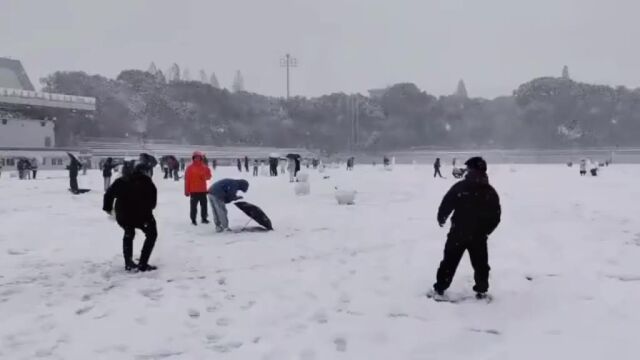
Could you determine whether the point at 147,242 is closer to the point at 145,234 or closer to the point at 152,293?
the point at 145,234

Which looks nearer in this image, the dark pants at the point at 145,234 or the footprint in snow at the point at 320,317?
the footprint in snow at the point at 320,317

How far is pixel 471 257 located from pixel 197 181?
27.2 feet

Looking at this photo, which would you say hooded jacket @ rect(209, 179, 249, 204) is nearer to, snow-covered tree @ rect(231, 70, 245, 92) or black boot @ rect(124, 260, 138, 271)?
black boot @ rect(124, 260, 138, 271)

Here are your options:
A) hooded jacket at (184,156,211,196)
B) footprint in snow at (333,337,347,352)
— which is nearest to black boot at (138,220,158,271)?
footprint in snow at (333,337,347,352)

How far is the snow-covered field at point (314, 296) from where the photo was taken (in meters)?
5.49

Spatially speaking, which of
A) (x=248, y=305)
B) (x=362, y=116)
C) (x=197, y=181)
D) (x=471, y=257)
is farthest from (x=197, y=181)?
(x=362, y=116)

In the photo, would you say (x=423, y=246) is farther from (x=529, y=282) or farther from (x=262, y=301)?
(x=262, y=301)

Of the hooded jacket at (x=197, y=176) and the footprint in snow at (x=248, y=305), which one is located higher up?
the hooded jacket at (x=197, y=176)

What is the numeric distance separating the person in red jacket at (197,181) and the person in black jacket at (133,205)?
15.6 feet

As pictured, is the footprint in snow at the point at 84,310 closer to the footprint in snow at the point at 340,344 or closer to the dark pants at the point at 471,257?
the footprint in snow at the point at 340,344

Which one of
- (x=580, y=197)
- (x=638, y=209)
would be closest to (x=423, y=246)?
(x=638, y=209)

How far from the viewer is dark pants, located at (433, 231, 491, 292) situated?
680 cm

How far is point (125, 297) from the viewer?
7.16 m

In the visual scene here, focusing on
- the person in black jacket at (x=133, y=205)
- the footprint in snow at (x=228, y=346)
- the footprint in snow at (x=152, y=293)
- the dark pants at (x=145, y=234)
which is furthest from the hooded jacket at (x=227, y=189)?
the footprint in snow at (x=228, y=346)
